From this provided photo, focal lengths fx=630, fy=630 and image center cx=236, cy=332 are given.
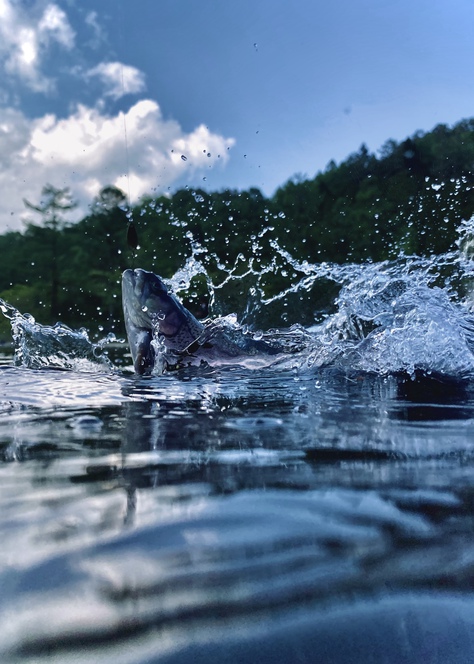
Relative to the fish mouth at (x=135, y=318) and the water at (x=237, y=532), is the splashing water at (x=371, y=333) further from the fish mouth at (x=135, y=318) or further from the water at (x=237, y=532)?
the water at (x=237, y=532)

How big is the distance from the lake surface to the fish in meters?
3.16

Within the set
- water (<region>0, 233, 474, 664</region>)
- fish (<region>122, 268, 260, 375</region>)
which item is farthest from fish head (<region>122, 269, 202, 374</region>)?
water (<region>0, 233, 474, 664</region>)

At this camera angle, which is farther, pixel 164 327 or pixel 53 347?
pixel 53 347

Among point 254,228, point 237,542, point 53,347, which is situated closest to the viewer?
point 237,542

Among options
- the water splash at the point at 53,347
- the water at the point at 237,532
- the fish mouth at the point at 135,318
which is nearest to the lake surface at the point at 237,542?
the water at the point at 237,532

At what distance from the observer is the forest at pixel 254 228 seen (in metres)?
41.9

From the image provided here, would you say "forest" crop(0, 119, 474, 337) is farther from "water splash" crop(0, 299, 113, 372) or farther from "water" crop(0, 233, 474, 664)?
"water" crop(0, 233, 474, 664)

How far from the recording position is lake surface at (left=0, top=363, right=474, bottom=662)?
2.86 feet

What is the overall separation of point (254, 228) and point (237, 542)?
149 feet

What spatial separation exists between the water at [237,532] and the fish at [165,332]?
254cm

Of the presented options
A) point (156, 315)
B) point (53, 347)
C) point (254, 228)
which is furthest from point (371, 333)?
point (254, 228)

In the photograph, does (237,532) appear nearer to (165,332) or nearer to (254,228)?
(165,332)

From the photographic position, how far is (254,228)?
45781 mm

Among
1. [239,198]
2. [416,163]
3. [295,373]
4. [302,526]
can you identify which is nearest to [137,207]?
[239,198]
